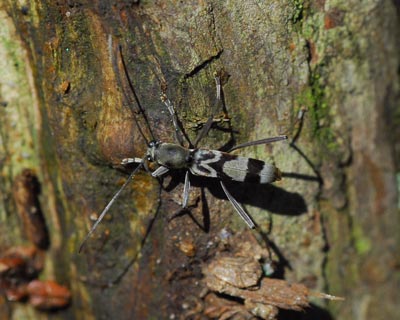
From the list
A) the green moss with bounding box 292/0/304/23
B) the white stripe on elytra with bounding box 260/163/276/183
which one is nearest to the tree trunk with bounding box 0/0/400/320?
the green moss with bounding box 292/0/304/23

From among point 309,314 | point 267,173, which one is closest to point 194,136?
point 267,173

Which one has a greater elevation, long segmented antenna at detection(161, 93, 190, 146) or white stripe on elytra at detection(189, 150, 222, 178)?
long segmented antenna at detection(161, 93, 190, 146)

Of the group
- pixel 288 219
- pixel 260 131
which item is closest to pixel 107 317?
pixel 288 219

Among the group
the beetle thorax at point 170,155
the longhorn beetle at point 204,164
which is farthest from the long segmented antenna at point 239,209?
the beetle thorax at point 170,155

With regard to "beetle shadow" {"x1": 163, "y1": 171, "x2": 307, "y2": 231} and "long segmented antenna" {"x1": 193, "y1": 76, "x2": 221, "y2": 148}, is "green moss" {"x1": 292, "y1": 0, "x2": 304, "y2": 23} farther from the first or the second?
"beetle shadow" {"x1": 163, "y1": 171, "x2": 307, "y2": 231}

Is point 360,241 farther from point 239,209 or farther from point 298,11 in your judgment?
point 298,11

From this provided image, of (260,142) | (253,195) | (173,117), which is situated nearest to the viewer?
(173,117)

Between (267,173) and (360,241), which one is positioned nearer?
(267,173)

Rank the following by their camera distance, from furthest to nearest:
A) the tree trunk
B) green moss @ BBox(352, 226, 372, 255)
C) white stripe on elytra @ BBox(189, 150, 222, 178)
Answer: green moss @ BBox(352, 226, 372, 255) < white stripe on elytra @ BBox(189, 150, 222, 178) < the tree trunk
